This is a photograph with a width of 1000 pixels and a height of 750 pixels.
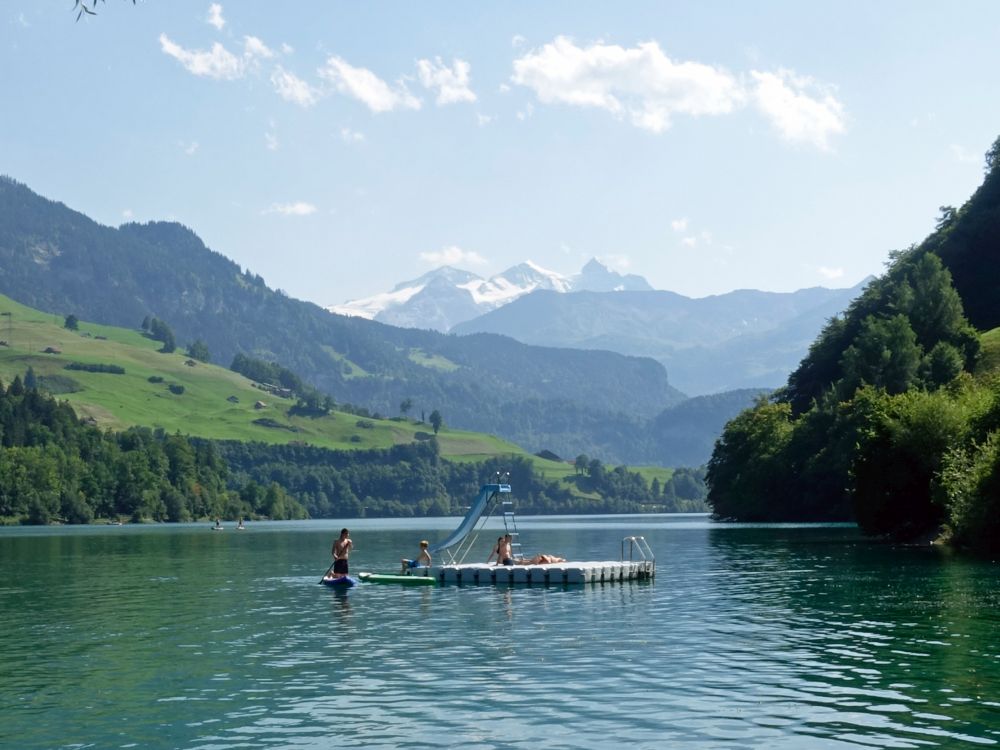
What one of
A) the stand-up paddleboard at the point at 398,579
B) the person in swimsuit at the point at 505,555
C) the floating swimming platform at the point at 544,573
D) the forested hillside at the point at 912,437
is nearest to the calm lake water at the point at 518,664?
the floating swimming platform at the point at 544,573

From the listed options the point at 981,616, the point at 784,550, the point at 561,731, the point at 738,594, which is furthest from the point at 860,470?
the point at 561,731

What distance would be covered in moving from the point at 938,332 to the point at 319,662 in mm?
164957

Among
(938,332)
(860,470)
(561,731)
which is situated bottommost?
(561,731)

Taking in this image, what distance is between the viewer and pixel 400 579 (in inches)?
3263

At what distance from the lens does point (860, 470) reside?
11538 centimetres

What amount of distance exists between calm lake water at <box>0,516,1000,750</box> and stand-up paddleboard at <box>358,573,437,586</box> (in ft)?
6.53

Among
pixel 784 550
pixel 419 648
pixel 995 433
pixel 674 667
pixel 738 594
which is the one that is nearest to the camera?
pixel 674 667

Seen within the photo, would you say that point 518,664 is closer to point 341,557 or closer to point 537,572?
point 537,572

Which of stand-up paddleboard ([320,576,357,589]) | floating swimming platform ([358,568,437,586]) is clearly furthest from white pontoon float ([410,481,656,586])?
stand-up paddleboard ([320,576,357,589])

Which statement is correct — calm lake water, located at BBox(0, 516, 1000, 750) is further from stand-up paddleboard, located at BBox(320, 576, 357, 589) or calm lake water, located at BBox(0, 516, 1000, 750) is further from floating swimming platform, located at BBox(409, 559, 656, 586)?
floating swimming platform, located at BBox(409, 559, 656, 586)

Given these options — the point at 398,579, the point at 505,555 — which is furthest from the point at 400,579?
the point at 505,555

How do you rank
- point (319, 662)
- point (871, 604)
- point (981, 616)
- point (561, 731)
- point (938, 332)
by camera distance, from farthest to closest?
point (938, 332)
point (871, 604)
point (981, 616)
point (319, 662)
point (561, 731)

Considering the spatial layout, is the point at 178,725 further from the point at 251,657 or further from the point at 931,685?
the point at 931,685

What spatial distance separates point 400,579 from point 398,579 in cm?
19
